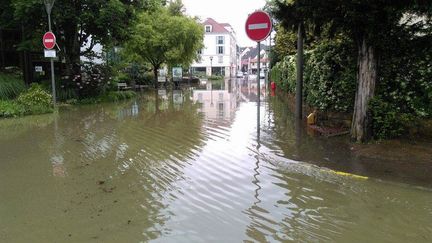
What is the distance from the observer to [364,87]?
25.7ft

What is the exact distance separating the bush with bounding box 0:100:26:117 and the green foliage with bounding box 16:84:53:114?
0.73ft

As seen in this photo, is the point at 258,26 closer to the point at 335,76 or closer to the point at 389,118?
the point at 335,76

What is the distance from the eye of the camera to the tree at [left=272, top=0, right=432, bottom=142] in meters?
7.09

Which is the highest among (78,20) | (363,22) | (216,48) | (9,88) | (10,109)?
(216,48)

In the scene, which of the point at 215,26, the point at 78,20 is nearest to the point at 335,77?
the point at 78,20

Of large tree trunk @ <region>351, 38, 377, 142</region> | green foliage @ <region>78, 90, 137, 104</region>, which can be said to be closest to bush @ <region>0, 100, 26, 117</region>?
green foliage @ <region>78, 90, 137, 104</region>

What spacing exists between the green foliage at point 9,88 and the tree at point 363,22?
40.9ft

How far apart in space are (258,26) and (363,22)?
2134mm

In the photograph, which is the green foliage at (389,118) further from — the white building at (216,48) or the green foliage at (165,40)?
the white building at (216,48)

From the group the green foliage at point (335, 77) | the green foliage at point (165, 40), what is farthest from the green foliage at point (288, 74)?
the green foliage at point (165, 40)

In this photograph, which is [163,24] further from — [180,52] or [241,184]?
[241,184]

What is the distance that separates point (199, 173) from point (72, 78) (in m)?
14.7

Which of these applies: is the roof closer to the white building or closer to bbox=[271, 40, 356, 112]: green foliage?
the white building

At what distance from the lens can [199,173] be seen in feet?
21.5
